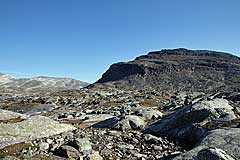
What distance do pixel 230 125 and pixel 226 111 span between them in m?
5.19

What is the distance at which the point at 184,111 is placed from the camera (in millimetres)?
38625

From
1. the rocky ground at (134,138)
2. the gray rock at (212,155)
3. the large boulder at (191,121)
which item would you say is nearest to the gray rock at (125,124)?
the rocky ground at (134,138)

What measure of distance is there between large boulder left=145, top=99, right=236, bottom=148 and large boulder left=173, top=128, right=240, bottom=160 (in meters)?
6.16

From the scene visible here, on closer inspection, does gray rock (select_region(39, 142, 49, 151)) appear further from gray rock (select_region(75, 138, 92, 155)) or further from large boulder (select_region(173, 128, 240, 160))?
large boulder (select_region(173, 128, 240, 160))

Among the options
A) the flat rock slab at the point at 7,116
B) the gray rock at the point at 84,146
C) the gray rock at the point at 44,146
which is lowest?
the gray rock at the point at 44,146

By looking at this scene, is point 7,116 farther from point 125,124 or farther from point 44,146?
point 44,146

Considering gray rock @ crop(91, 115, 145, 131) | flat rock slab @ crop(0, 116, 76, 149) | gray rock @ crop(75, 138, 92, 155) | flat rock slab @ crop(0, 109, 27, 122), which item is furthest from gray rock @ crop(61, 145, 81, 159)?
flat rock slab @ crop(0, 109, 27, 122)

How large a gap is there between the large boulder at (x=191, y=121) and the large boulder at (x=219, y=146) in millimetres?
6161

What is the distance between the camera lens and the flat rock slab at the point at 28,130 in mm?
30205

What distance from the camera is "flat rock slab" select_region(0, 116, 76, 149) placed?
99.1ft

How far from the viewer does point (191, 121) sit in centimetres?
3616

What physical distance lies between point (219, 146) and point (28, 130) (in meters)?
17.6

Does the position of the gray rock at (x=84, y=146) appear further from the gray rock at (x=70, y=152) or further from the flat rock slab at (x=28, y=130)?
the flat rock slab at (x=28, y=130)

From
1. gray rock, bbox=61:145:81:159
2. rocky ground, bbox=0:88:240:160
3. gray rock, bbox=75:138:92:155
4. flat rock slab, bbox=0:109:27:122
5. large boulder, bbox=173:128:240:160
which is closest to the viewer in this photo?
large boulder, bbox=173:128:240:160
